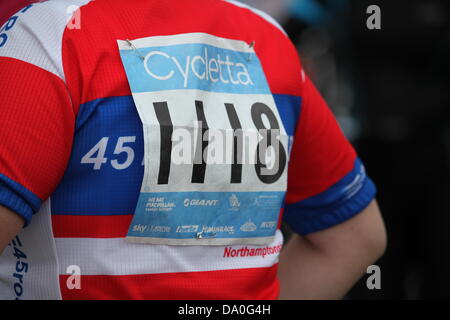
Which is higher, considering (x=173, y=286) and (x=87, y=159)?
(x=87, y=159)

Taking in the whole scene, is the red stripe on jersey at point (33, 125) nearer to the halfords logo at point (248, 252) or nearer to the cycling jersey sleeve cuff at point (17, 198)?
the cycling jersey sleeve cuff at point (17, 198)

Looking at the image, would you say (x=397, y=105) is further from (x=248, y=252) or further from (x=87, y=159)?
(x=87, y=159)

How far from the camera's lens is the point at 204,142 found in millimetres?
1428

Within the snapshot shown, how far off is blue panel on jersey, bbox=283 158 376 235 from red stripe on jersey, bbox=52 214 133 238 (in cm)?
71

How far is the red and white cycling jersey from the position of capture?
1289 millimetres

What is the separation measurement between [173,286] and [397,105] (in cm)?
295

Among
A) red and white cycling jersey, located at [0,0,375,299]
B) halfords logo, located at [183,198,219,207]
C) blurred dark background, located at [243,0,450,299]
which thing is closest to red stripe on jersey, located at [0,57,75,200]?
red and white cycling jersey, located at [0,0,375,299]

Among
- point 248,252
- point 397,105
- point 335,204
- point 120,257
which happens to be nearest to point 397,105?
point 397,105

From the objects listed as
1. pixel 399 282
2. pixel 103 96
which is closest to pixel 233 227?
pixel 103 96

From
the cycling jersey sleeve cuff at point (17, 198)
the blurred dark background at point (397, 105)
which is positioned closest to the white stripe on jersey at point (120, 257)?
the cycling jersey sleeve cuff at point (17, 198)

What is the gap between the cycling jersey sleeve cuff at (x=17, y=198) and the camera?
1.26m

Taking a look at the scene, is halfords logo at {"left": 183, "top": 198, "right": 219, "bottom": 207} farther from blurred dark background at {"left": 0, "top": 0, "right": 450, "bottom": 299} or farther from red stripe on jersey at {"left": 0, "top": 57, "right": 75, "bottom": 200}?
blurred dark background at {"left": 0, "top": 0, "right": 450, "bottom": 299}

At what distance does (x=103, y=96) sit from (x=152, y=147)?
0.14 meters

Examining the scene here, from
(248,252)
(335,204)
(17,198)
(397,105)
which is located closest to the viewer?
(17,198)
